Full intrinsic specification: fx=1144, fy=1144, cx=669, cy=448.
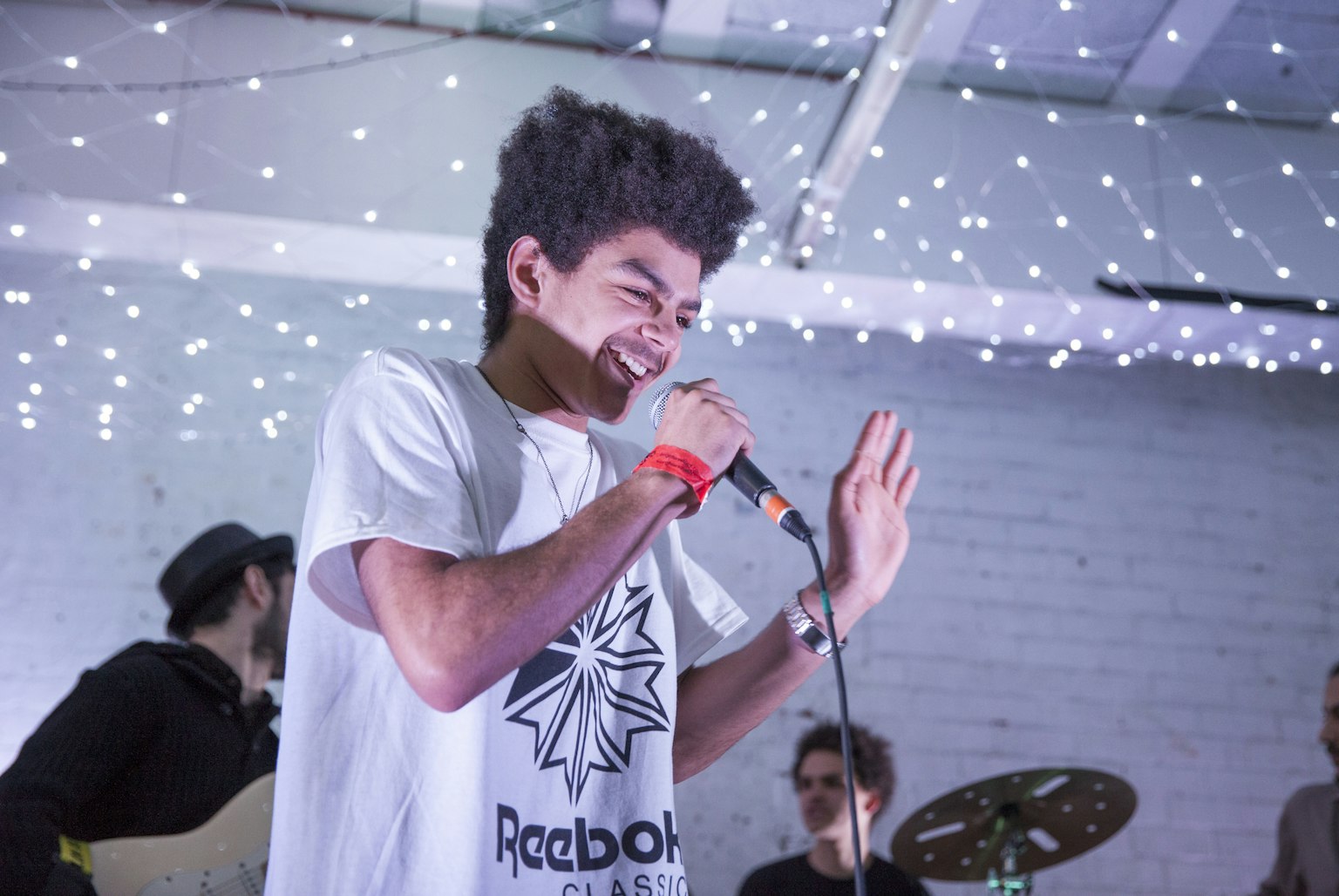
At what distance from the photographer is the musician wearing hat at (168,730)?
222cm

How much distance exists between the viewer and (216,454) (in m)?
4.29

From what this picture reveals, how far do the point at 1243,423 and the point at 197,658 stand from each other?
14.4 feet

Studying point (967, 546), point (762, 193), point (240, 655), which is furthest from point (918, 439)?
point (240, 655)

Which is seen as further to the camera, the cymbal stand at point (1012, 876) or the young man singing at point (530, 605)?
the cymbal stand at point (1012, 876)

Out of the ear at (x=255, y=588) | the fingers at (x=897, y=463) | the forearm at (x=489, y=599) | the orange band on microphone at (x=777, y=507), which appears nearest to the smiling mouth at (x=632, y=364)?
the orange band on microphone at (x=777, y=507)

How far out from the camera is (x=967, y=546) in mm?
4680

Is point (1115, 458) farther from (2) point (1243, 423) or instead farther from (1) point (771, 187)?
(1) point (771, 187)

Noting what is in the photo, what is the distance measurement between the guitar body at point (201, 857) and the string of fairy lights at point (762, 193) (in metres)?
2.09

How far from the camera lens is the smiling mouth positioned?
1.34m

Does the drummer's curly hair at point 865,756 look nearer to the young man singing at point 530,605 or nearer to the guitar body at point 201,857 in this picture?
the guitar body at point 201,857

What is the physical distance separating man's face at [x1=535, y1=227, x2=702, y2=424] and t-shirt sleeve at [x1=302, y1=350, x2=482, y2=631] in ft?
0.70

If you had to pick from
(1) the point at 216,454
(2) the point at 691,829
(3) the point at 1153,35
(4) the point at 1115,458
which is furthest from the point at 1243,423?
(1) the point at 216,454

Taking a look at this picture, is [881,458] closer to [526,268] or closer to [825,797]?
[526,268]

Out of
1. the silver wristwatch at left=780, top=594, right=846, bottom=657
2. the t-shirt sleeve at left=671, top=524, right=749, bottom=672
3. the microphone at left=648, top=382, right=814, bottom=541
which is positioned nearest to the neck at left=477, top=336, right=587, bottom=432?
the microphone at left=648, top=382, right=814, bottom=541
